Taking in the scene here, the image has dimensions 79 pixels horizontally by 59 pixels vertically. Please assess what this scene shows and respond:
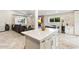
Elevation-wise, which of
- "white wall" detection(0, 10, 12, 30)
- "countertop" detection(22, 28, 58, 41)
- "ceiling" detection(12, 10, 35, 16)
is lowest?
"countertop" detection(22, 28, 58, 41)

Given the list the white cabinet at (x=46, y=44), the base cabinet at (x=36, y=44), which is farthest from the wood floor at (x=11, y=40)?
the white cabinet at (x=46, y=44)

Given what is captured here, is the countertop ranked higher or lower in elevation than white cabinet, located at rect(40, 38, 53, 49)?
higher

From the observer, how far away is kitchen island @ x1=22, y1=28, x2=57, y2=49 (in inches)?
36.4

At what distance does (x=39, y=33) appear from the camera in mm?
1001

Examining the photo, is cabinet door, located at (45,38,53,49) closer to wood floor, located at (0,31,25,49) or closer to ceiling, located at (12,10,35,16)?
wood floor, located at (0,31,25,49)

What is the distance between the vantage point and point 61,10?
3.06 ft

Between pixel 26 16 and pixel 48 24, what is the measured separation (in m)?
0.29

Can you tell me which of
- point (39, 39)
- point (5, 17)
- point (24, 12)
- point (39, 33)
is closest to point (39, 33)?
point (39, 33)

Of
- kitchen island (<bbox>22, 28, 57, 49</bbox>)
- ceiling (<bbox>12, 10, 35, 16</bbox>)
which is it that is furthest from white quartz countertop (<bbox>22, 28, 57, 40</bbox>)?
ceiling (<bbox>12, 10, 35, 16</bbox>)

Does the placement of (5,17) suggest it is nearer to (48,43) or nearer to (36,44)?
(36,44)

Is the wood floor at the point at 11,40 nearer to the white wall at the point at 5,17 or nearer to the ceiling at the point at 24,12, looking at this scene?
the white wall at the point at 5,17
